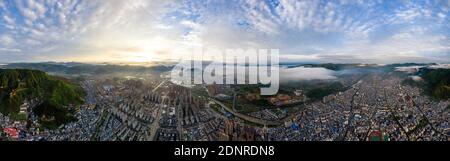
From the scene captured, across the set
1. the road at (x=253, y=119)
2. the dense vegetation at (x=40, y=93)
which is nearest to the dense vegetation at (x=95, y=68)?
the dense vegetation at (x=40, y=93)

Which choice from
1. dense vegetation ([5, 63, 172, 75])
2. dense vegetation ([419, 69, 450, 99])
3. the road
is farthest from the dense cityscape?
dense vegetation ([5, 63, 172, 75])

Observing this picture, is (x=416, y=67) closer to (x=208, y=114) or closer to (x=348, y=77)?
(x=348, y=77)

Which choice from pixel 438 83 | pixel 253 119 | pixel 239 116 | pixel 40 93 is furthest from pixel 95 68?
pixel 438 83

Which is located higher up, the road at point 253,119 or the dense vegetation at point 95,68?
the dense vegetation at point 95,68

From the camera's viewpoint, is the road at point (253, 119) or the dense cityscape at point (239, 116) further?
the road at point (253, 119)

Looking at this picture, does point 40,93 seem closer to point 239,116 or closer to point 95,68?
point 95,68

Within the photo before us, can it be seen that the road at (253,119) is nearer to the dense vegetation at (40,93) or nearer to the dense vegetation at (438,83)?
the dense vegetation at (438,83)

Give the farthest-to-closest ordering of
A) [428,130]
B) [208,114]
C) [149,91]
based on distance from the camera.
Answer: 1. [149,91]
2. [208,114]
3. [428,130]

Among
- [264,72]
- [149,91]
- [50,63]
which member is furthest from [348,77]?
[50,63]
